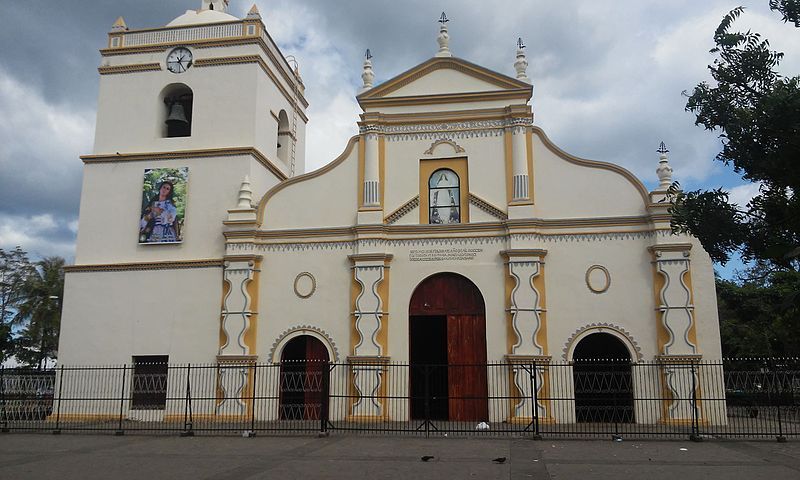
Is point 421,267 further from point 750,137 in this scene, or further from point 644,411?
point 750,137

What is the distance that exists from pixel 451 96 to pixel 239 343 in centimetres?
930

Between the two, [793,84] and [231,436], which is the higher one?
[793,84]

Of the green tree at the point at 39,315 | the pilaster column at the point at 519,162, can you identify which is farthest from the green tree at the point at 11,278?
the pilaster column at the point at 519,162

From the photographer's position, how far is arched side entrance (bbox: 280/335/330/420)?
61.5 feet

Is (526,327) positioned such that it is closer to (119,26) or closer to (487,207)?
(487,207)

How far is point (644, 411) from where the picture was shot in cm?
1714

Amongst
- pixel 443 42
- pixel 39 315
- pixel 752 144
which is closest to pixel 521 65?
pixel 443 42

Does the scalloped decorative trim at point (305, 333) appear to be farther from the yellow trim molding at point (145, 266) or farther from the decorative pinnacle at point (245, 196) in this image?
the decorative pinnacle at point (245, 196)

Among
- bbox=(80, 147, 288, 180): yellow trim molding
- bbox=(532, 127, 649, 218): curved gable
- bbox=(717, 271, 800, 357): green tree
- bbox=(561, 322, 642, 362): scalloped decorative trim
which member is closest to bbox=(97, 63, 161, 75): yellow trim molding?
bbox=(80, 147, 288, 180): yellow trim molding

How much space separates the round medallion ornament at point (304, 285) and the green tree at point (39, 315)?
2257 cm

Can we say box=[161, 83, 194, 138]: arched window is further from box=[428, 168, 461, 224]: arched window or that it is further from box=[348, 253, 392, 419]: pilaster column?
box=[428, 168, 461, 224]: arched window

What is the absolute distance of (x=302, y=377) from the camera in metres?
19.1

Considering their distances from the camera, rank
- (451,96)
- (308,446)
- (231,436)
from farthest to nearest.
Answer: (451,96) < (231,436) < (308,446)

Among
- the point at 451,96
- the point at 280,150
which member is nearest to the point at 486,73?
the point at 451,96
